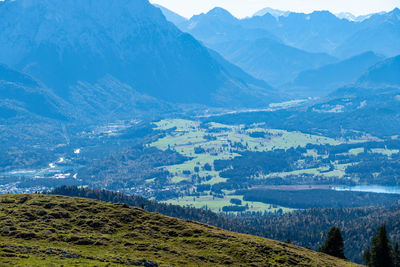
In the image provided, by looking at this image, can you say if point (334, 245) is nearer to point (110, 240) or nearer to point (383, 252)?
point (383, 252)

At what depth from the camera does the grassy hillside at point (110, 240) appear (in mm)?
71125

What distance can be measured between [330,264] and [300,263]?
7.84 meters

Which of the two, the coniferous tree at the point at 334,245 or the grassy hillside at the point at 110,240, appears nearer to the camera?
the grassy hillside at the point at 110,240

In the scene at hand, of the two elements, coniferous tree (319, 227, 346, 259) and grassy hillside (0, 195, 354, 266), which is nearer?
grassy hillside (0, 195, 354, 266)

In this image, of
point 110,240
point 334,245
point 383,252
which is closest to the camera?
point 110,240

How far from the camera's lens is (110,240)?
79875mm

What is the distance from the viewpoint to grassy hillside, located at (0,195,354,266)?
71.1 metres

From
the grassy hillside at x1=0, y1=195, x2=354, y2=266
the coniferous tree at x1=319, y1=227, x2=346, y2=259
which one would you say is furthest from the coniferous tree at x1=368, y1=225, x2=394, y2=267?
the grassy hillside at x1=0, y1=195, x2=354, y2=266

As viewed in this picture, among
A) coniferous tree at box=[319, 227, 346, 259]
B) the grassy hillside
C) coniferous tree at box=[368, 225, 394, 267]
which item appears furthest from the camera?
coniferous tree at box=[319, 227, 346, 259]

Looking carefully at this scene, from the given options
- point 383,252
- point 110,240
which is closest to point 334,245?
point 383,252

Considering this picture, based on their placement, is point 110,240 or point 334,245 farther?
point 334,245

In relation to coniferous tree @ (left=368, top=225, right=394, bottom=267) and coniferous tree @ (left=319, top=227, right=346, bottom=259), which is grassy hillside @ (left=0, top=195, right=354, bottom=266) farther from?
coniferous tree @ (left=319, top=227, right=346, bottom=259)

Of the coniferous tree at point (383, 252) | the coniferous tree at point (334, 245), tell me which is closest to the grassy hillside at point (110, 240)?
the coniferous tree at point (383, 252)

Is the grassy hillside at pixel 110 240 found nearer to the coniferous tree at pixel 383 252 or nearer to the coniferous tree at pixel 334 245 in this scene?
the coniferous tree at pixel 383 252
